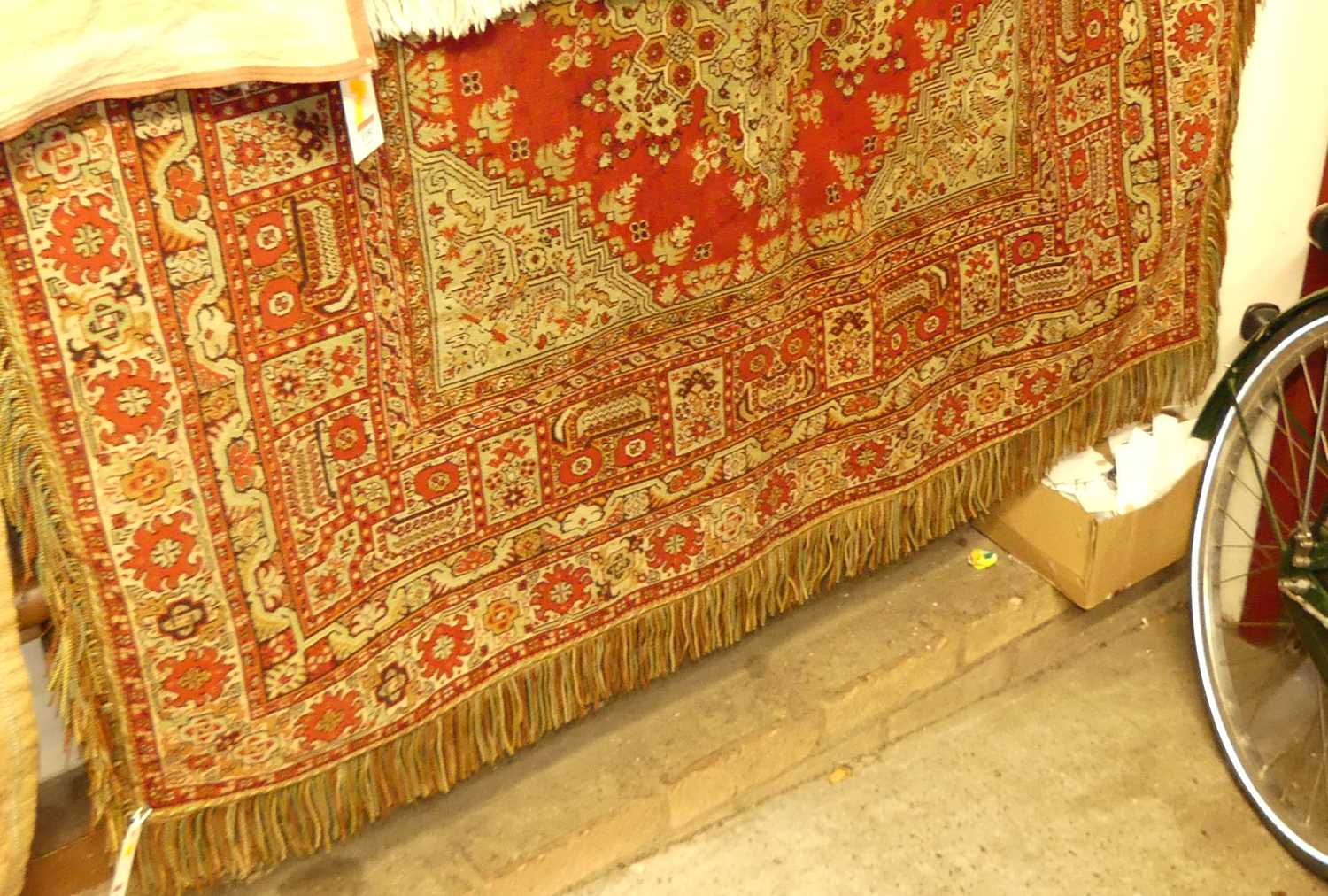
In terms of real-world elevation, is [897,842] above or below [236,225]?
below

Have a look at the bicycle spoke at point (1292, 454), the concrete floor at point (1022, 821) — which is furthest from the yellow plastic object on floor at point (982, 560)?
the bicycle spoke at point (1292, 454)

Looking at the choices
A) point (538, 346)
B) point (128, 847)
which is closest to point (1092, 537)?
point (538, 346)

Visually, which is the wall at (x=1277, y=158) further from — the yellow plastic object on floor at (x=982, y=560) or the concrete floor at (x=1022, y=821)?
the concrete floor at (x=1022, y=821)

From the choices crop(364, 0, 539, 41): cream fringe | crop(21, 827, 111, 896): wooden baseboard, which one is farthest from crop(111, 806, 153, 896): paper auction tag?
crop(364, 0, 539, 41): cream fringe

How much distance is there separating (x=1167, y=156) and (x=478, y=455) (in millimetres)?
1102

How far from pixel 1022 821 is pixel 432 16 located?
141 centimetres

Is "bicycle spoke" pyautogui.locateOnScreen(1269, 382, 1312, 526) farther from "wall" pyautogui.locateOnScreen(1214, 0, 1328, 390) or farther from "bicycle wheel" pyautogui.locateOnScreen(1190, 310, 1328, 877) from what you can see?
"wall" pyautogui.locateOnScreen(1214, 0, 1328, 390)

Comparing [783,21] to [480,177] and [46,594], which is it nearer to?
[480,177]

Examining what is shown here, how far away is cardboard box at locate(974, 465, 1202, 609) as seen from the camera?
2.03 meters

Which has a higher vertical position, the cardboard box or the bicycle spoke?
the bicycle spoke

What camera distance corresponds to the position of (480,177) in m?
1.30

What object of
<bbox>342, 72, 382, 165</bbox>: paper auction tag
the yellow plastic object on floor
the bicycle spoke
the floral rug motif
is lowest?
the yellow plastic object on floor

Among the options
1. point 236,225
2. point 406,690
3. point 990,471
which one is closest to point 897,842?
point 990,471

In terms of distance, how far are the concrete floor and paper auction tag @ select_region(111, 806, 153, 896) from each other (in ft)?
2.15
